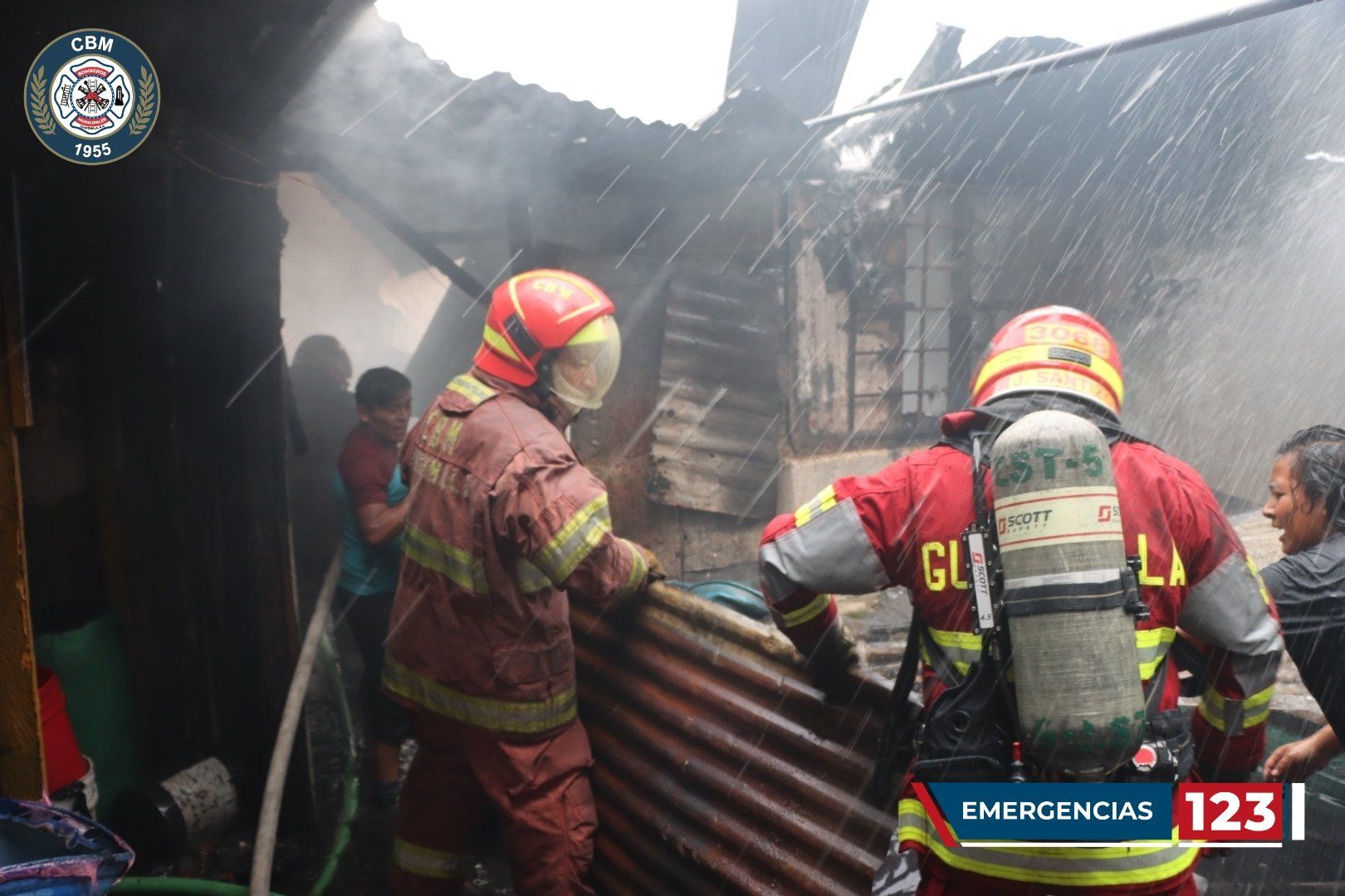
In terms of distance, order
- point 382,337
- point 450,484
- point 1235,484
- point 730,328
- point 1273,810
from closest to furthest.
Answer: point 1273,810 < point 450,484 < point 730,328 < point 1235,484 < point 382,337

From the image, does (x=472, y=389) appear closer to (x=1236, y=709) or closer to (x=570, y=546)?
(x=570, y=546)

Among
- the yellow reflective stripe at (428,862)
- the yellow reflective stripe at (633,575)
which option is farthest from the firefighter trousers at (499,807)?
the yellow reflective stripe at (633,575)

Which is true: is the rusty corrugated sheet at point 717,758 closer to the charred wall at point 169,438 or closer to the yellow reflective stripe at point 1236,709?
the yellow reflective stripe at point 1236,709

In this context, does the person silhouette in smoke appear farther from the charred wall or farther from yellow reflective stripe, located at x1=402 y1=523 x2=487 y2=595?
yellow reflective stripe, located at x1=402 y1=523 x2=487 y2=595

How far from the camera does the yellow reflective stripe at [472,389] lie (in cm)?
328

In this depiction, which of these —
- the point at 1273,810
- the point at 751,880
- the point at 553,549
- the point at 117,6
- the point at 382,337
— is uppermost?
the point at 382,337

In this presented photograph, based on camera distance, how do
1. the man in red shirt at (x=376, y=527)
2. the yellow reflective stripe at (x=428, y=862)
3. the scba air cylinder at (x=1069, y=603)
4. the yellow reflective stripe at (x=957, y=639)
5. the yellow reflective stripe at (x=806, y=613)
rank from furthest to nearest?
the man in red shirt at (x=376, y=527) < the yellow reflective stripe at (x=428, y=862) < the yellow reflective stripe at (x=806, y=613) < the yellow reflective stripe at (x=957, y=639) < the scba air cylinder at (x=1069, y=603)

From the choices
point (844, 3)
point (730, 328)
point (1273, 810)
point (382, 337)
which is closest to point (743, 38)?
point (844, 3)

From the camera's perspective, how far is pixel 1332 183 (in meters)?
9.79

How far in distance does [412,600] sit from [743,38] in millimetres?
8721

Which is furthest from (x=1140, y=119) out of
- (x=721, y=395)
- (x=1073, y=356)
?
(x=1073, y=356)

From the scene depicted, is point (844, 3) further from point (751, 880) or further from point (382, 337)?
point (751, 880)

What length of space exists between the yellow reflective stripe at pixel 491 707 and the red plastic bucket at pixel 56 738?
1359mm

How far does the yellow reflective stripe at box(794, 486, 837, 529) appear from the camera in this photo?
2.43 metres
